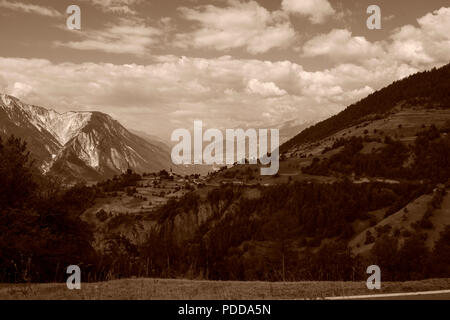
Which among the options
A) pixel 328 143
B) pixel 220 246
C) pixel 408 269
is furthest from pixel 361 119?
pixel 408 269

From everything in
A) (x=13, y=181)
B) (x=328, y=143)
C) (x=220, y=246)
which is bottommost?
(x=220, y=246)

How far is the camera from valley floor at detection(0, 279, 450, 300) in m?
13.7

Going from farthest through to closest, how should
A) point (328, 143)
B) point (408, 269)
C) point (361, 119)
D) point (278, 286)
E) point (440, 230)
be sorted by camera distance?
point (361, 119), point (328, 143), point (440, 230), point (408, 269), point (278, 286)

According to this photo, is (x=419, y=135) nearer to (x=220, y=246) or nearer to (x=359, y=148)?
(x=359, y=148)

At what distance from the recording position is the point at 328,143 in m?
172

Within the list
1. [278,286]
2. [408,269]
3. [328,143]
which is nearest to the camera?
[278,286]

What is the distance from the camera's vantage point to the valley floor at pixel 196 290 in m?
13.7

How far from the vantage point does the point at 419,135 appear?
450ft

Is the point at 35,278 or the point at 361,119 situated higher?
the point at 361,119

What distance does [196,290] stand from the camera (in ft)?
49.9

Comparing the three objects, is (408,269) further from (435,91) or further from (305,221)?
(435,91)

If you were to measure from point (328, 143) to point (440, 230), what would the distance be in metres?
98.7

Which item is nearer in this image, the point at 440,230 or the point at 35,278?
the point at 35,278
